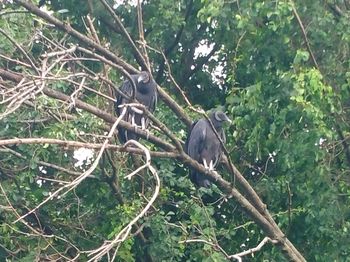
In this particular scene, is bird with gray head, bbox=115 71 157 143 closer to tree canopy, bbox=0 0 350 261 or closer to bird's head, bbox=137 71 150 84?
bird's head, bbox=137 71 150 84

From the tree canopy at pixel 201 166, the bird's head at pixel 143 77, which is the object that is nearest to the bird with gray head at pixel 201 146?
the tree canopy at pixel 201 166

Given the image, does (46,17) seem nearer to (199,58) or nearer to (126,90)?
(126,90)

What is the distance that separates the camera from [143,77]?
743cm

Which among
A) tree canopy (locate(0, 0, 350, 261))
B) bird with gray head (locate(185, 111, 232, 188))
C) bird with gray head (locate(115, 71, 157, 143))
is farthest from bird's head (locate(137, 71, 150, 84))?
bird with gray head (locate(185, 111, 232, 188))

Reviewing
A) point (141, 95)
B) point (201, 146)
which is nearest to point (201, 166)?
point (201, 146)

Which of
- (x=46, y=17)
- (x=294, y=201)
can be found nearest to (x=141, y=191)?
(x=294, y=201)

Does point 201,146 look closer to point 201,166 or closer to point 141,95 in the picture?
point 141,95

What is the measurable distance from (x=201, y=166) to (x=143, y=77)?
1240mm

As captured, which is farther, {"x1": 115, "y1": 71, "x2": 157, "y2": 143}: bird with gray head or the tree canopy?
{"x1": 115, "y1": 71, "x2": 157, "y2": 143}: bird with gray head

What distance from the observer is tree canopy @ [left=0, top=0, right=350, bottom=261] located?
22.8 ft

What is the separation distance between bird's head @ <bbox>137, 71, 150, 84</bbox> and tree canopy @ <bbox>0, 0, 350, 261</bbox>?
15 centimetres

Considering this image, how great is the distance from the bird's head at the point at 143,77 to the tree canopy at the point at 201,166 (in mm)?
149

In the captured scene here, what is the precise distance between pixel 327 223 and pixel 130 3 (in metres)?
3.08

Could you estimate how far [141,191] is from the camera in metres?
8.28
